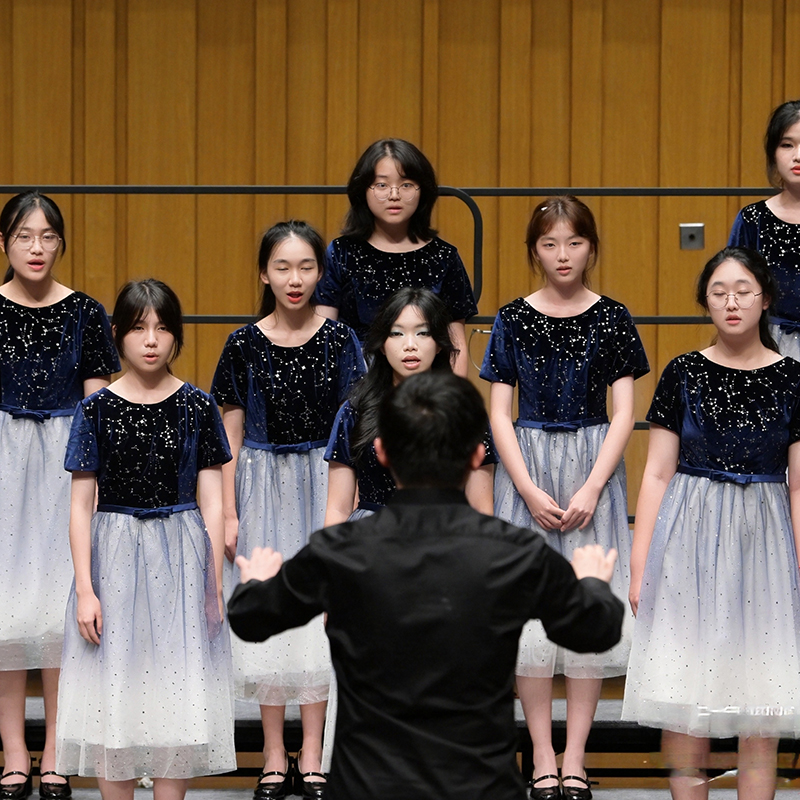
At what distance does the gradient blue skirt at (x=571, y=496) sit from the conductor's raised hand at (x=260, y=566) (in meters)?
1.25

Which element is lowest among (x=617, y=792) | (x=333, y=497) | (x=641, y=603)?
(x=617, y=792)

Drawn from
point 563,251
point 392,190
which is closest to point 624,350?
point 563,251

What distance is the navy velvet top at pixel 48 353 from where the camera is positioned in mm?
2963

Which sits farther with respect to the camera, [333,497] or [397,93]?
[397,93]

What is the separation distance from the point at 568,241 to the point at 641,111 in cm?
278

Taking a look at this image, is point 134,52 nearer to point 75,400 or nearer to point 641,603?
point 75,400

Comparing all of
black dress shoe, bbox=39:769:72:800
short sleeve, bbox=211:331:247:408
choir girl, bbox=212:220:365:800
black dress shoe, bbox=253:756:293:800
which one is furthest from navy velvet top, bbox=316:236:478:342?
black dress shoe, bbox=39:769:72:800

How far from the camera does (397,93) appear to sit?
17.8 feet

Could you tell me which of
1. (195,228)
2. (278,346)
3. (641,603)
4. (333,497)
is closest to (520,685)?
(641,603)

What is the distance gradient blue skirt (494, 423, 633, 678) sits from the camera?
9.24 ft

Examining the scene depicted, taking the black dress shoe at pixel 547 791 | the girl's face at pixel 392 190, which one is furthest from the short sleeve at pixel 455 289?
the black dress shoe at pixel 547 791

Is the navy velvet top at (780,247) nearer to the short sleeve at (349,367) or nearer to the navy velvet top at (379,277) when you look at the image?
the navy velvet top at (379,277)

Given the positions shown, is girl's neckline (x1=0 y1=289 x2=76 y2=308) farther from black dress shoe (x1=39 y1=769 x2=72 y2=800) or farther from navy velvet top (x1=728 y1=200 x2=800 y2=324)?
navy velvet top (x1=728 y1=200 x2=800 y2=324)

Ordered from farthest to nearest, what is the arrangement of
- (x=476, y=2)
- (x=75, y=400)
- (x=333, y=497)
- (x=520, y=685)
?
1. (x=476, y=2)
2. (x=75, y=400)
3. (x=520, y=685)
4. (x=333, y=497)
